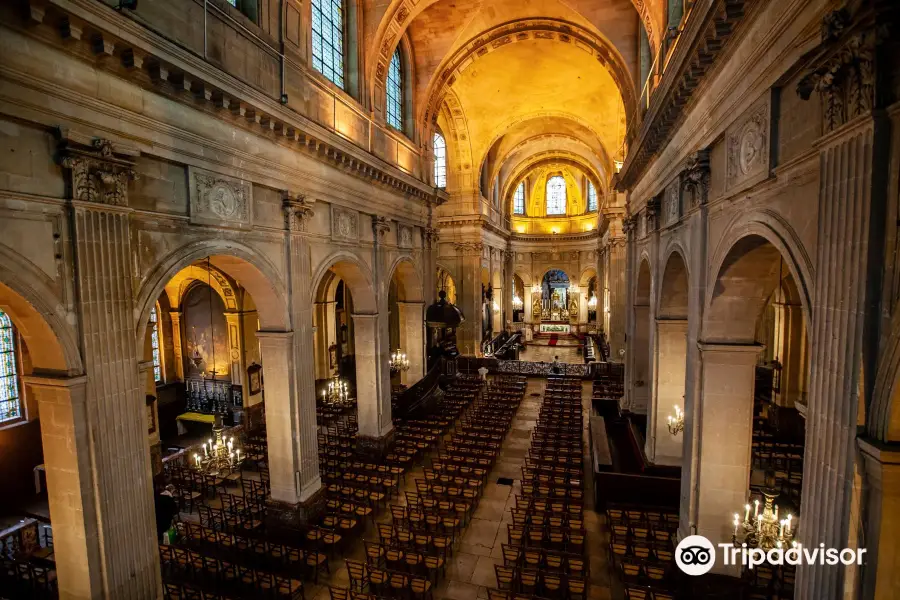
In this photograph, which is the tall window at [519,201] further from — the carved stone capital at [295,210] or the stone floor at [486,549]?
the carved stone capital at [295,210]

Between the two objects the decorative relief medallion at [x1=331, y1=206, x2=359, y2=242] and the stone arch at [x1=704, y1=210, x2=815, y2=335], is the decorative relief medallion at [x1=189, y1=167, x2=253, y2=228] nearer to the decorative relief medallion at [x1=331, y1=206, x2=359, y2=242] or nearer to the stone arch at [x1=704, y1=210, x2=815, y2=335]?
the decorative relief medallion at [x1=331, y1=206, x2=359, y2=242]

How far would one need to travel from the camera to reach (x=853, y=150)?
3611 millimetres

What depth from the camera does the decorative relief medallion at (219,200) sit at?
24.2 ft

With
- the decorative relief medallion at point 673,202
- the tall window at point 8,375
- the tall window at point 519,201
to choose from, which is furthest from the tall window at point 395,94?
the tall window at point 519,201

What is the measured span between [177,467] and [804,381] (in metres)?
19.9

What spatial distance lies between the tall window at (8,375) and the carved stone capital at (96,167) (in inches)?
409

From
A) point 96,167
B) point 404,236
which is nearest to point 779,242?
point 96,167

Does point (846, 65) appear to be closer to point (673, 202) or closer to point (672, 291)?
point (673, 202)

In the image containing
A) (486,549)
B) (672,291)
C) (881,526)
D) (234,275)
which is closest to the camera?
(881,526)

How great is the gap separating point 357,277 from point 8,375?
1022cm

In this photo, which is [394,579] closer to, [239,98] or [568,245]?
[239,98]

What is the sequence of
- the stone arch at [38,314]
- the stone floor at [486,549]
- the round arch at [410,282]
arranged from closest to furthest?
1. the stone arch at [38,314]
2. the stone floor at [486,549]
3. the round arch at [410,282]

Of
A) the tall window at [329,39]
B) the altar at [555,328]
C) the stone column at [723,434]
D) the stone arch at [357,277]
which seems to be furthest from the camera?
the altar at [555,328]

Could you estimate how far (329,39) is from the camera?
1178 cm
